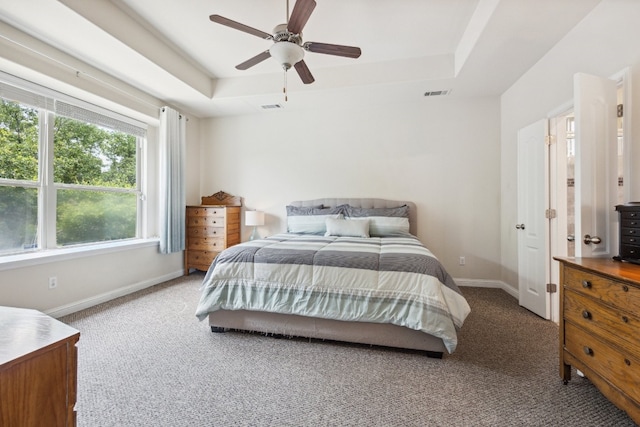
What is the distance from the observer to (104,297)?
3150 millimetres

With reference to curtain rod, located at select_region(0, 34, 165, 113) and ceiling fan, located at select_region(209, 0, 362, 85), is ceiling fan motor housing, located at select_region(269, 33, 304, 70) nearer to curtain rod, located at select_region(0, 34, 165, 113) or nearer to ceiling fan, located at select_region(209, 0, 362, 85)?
ceiling fan, located at select_region(209, 0, 362, 85)

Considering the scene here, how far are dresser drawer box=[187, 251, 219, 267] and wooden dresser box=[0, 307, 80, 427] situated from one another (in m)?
3.47

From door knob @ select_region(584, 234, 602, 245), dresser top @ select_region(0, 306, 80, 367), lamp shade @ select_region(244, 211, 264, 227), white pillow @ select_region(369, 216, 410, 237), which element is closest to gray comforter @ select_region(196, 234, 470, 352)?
door knob @ select_region(584, 234, 602, 245)

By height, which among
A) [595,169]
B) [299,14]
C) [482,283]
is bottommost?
[482,283]

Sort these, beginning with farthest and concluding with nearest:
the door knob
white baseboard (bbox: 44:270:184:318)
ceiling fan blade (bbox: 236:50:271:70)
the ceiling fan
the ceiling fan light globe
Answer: white baseboard (bbox: 44:270:184:318) < ceiling fan blade (bbox: 236:50:271:70) < the ceiling fan light globe < the ceiling fan < the door knob

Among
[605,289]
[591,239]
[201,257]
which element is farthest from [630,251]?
[201,257]

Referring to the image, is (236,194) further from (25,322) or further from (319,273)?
(25,322)

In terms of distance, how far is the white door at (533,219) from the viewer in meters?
2.68

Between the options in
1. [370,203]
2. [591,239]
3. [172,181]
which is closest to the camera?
[591,239]

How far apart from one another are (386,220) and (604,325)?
2.32 metres

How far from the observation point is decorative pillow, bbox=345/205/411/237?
3508mm

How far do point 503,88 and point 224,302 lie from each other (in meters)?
4.06

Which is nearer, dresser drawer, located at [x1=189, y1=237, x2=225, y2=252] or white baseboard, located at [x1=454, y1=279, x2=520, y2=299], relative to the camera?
white baseboard, located at [x1=454, y1=279, x2=520, y2=299]

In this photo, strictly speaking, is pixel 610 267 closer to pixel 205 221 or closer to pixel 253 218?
pixel 253 218
